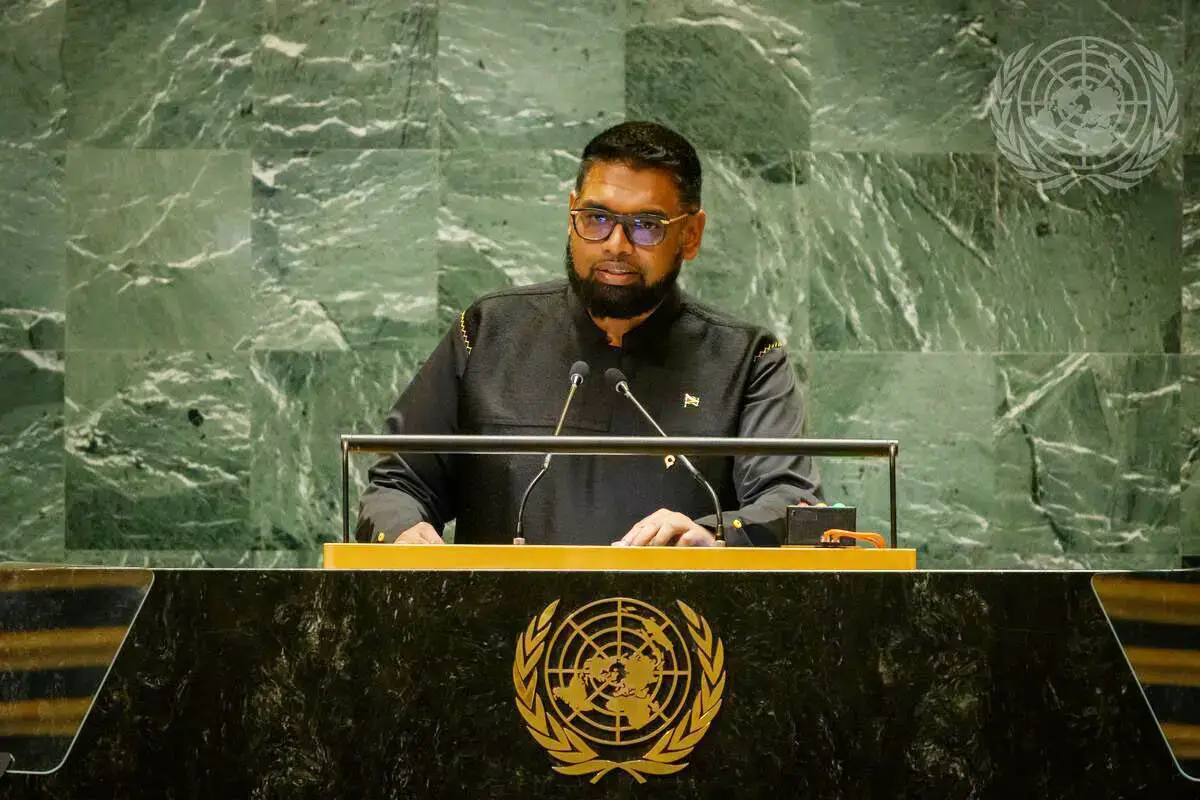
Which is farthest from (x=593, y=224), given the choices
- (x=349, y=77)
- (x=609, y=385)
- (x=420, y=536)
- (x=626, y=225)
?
(x=349, y=77)

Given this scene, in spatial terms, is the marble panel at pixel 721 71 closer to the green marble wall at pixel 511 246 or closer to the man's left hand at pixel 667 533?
the green marble wall at pixel 511 246

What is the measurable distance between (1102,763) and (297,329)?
3.34 m

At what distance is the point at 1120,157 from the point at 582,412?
2333 millimetres

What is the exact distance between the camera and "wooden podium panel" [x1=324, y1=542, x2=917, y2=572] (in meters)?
2.10

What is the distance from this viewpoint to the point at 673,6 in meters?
4.71

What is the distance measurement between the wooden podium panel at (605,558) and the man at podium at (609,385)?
43.9 inches

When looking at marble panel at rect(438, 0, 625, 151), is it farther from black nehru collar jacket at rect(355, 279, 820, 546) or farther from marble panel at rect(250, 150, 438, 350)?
black nehru collar jacket at rect(355, 279, 820, 546)

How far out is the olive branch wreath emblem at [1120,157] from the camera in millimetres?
4727

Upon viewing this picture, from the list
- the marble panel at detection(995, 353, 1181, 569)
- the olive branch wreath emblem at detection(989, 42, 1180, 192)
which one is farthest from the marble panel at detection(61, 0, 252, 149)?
the marble panel at detection(995, 353, 1181, 569)

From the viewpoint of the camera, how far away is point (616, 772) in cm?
190

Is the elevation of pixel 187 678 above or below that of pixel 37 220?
below

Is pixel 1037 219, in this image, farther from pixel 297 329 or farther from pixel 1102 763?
pixel 1102 763

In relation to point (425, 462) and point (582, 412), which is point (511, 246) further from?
point (425, 462)

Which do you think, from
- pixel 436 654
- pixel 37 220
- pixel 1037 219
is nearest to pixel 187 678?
pixel 436 654
